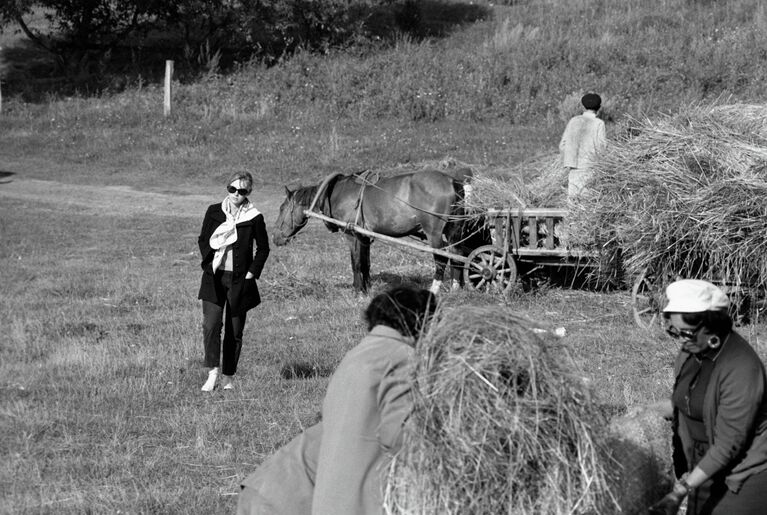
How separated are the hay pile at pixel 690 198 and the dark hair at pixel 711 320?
490 cm

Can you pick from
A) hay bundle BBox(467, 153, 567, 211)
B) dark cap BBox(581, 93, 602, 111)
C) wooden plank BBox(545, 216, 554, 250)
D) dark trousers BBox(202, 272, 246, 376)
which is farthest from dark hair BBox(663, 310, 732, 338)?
dark cap BBox(581, 93, 602, 111)

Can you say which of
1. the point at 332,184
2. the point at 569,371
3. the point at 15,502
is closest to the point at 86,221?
the point at 332,184

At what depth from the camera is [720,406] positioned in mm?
4238

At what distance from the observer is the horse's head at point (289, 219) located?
44.1 feet

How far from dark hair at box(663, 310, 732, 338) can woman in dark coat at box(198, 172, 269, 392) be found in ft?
14.6

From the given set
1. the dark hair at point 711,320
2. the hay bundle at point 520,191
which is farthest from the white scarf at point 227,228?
the dark hair at point 711,320

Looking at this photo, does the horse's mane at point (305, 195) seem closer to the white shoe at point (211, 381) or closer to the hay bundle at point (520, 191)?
the hay bundle at point (520, 191)

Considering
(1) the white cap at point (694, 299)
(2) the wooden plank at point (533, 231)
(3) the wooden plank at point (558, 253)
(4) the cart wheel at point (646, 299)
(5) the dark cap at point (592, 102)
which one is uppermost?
(5) the dark cap at point (592, 102)

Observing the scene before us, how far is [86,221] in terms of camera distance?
18.4 meters

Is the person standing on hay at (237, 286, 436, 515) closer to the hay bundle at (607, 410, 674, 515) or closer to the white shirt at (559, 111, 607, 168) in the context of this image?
the hay bundle at (607, 410, 674, 515)

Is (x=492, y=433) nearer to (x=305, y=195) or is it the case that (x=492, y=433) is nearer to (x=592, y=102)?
(x=592, y=102)

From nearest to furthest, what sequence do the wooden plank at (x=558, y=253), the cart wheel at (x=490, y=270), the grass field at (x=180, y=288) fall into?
1. the grass field at (x=180, y=288)
2. the wooden plank at (x=558, y=253)
3. the cart wheel at (x=490, y=270)

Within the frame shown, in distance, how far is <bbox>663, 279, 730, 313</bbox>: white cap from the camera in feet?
14.0

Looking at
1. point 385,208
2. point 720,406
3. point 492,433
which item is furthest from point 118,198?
point 492,433
